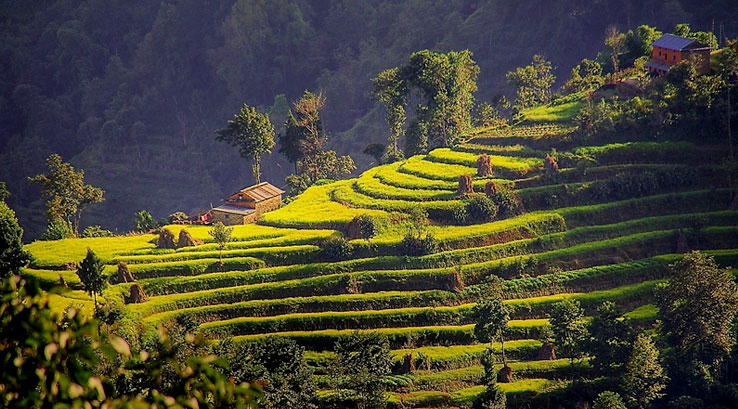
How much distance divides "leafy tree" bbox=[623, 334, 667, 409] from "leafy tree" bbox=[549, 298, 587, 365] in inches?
128

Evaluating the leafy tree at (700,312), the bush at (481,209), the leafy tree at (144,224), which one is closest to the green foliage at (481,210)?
the bush at (481,209)

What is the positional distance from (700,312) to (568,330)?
8.06m

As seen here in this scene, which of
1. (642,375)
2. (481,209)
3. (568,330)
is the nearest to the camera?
(642,375)

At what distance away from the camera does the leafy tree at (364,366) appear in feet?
152

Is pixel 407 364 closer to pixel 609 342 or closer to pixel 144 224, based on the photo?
pixel 609 342

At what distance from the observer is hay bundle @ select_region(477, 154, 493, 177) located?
237ft

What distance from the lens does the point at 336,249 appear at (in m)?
63.3

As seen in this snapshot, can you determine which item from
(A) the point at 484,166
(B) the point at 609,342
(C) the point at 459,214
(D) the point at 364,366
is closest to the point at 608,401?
(B) the point at 609,342

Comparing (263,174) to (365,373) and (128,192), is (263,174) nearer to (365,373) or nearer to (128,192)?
(128,192)

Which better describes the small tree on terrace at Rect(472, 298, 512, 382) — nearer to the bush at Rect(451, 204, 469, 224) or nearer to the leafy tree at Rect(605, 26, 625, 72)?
the bush at Rect(451, 204, 469, 224)

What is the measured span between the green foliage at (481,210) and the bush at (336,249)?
10052 mm

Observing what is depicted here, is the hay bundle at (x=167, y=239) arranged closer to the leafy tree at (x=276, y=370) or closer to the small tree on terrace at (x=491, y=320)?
the leafy tree at (x=276, y=370)

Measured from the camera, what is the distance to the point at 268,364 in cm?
4866

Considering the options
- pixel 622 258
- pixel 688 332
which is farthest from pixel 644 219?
pixel 688 332
